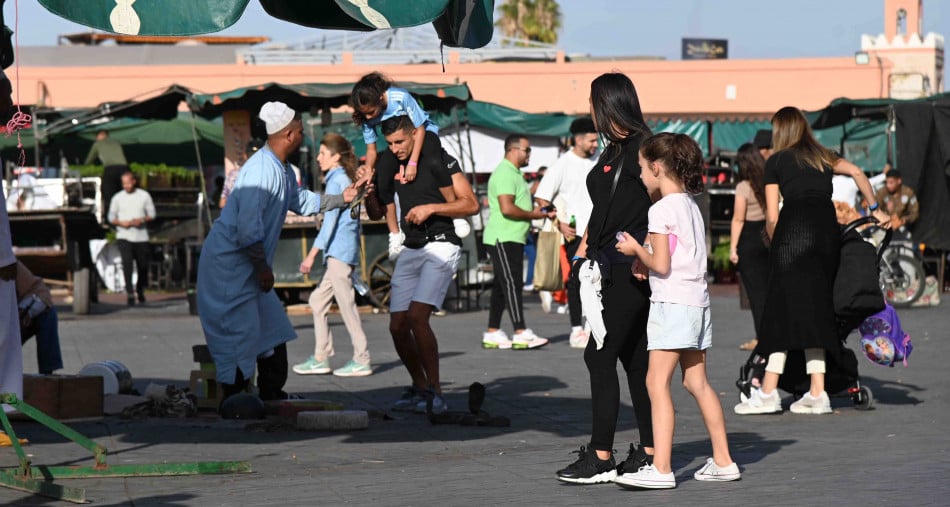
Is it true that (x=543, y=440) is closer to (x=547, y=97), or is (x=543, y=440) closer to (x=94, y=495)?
(x=94, y=495)

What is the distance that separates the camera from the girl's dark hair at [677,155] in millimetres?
6438

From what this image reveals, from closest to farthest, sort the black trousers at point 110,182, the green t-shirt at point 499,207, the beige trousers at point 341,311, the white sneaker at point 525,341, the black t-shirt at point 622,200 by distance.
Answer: the black t-shirt at point 622,200 < the beige trousers at point 341,311 < the white sneaker at point 525,341 < the green t-shirt at point 499,207 < the black trousers at point 110,182

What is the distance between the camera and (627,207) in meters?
6.69

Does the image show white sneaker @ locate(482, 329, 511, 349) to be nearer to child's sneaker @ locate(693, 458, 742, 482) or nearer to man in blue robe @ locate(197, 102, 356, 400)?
man in blue robe @ locate(197, 102, 356, 400)

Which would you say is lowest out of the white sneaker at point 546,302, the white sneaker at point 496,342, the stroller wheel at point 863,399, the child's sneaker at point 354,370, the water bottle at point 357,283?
the white sneaker at point 546,302

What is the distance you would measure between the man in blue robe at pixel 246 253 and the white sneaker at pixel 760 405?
9.32 feet

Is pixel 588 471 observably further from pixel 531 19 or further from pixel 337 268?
pixel 531 19

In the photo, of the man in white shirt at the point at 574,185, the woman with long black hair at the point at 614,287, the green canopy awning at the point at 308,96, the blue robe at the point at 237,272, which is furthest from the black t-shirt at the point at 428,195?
the green canopy awning at the point at 308,96

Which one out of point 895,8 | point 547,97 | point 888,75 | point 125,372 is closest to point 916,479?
point 125,372

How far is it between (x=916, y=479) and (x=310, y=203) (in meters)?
4.36

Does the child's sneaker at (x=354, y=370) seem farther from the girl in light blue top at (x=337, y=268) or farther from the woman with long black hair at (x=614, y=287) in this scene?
the woman with long black hair at (x=614, y=287)

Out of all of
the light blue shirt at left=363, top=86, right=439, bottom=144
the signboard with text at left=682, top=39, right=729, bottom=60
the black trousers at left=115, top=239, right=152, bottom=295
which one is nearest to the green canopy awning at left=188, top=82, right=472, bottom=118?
the black trousers at left=115, top=239, right=152, bottom=295

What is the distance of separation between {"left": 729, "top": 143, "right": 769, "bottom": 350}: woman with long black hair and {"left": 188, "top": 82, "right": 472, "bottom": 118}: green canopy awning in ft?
25.1

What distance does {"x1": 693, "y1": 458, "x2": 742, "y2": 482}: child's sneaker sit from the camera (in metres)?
6.61
